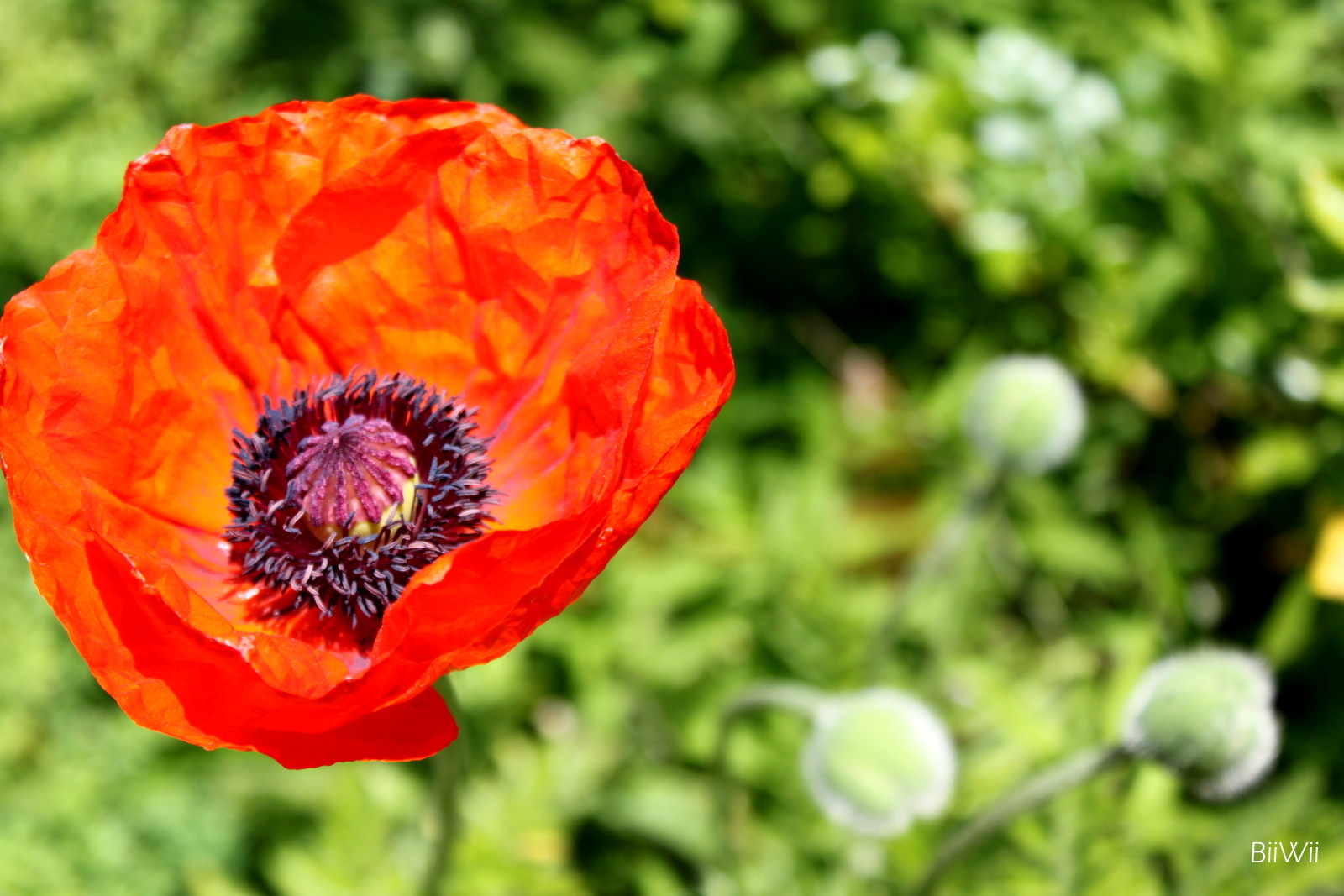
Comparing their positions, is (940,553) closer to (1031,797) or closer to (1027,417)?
(1027,417)

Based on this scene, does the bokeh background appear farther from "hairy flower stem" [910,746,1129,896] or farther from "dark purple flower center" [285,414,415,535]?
"dark purple flower center" [285,414,415,535]

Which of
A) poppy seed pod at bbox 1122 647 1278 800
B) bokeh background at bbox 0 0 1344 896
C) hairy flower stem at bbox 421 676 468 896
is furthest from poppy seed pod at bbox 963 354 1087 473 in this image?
hairy flower stem at bbox 421 676 468 896

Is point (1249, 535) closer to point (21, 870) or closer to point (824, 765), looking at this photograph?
point (824, 765)

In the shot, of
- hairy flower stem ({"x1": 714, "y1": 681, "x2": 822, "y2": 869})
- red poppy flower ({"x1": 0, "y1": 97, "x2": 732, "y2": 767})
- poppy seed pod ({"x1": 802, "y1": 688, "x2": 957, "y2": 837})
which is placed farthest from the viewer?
hairy flower stem ({"x1": 714, "y1": 681, "x2": 822, "y2": 869})

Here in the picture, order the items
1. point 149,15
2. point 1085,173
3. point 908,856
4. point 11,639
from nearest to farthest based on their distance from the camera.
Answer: point 908,856, point 11,639, point 1085,173, point 149,15

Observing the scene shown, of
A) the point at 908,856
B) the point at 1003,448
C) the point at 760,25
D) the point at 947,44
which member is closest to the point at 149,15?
the point at 760,25
